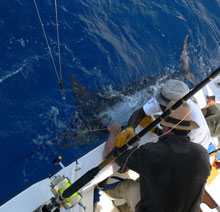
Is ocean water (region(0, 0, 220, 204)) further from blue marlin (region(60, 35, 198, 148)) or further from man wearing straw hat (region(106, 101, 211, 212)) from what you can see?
man wearing straw hat (region(106, 101, 211, 212))

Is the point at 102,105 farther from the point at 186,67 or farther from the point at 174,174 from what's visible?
the point at 186,67

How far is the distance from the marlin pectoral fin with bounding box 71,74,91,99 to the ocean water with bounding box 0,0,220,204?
0.10 feet

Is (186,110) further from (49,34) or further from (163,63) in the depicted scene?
(163,63)

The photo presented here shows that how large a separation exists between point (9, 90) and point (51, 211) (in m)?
2.97

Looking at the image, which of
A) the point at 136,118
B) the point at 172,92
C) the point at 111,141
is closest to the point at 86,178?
the point at 111,141

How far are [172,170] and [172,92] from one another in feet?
4.61

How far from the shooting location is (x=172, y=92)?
3178 millimetres

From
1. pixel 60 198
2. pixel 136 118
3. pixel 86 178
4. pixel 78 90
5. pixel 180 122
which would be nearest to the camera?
pixel 86 178

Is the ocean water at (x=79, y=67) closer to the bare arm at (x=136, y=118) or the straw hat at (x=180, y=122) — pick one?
the bare arm at (x=136, y=118)

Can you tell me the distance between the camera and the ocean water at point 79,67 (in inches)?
162

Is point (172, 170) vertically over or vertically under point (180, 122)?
under

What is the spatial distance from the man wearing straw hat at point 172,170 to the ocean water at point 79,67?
2.12 m

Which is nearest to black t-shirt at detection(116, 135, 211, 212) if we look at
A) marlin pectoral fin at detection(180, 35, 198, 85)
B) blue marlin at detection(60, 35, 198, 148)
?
blue marlin at detection(60, 35, 198, 148)

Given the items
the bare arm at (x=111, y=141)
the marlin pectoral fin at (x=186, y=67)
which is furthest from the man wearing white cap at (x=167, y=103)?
the marlin pectoral fin at (x=186, y=67)
